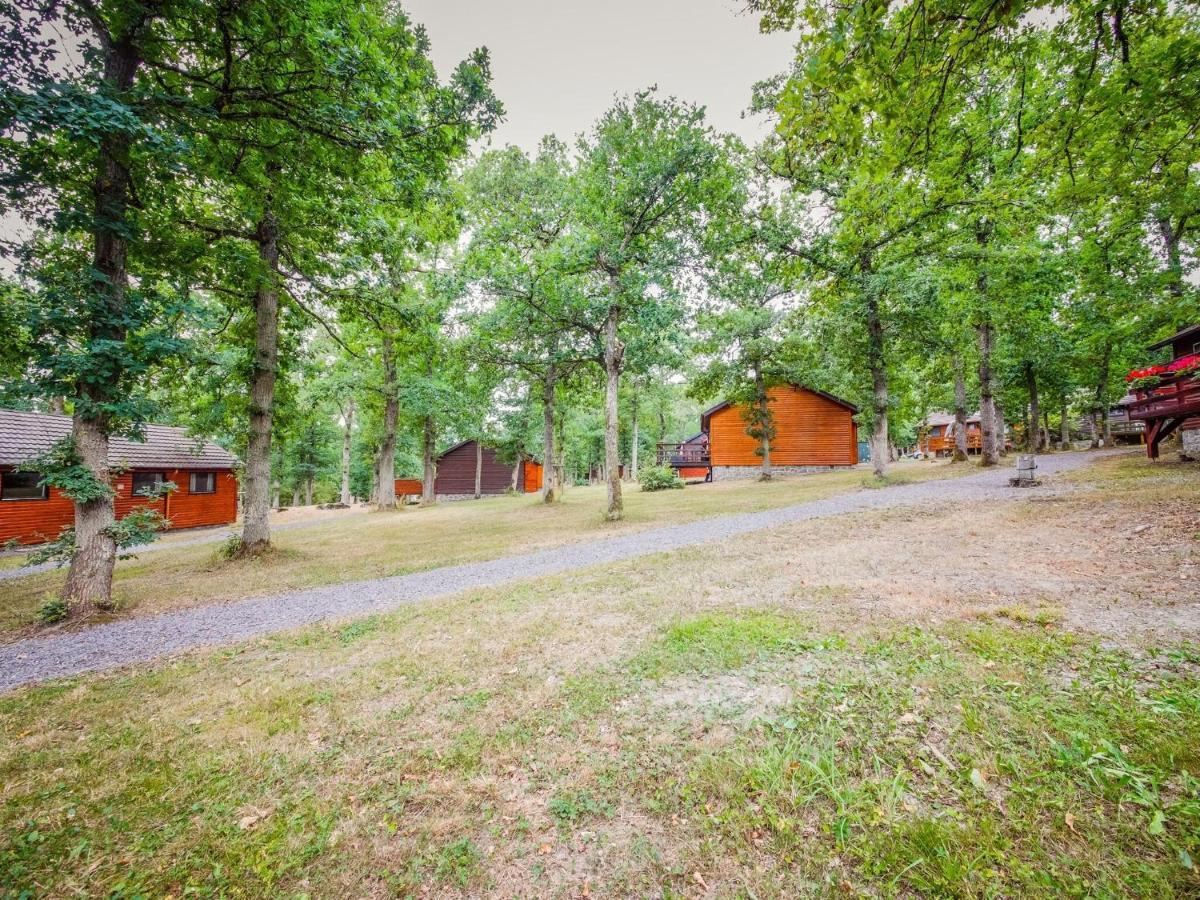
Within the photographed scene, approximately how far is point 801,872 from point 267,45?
35.3 feet

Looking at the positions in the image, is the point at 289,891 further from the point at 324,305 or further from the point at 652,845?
the point at 324,305

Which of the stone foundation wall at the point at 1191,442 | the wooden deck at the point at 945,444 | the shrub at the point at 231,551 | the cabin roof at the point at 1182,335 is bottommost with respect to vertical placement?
the shrub at the point at 231,551

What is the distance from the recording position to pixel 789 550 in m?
7.91

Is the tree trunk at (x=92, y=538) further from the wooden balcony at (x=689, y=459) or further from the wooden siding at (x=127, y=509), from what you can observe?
the wooden balcony at (x=689, y=459)

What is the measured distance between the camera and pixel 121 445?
60.5 feet

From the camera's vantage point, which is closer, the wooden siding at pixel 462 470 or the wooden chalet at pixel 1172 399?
the wooden chalet at pixel 1172 399

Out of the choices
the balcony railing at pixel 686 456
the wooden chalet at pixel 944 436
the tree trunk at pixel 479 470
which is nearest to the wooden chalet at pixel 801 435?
the balcony railing at pixel 686 456

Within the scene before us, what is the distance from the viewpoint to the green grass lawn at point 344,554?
802 centimetres

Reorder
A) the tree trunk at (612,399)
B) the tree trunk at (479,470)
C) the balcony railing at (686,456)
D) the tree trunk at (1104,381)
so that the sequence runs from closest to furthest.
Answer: the tree trunk at (612,399) < the tree trunk at (1104,381) < the tree trunk at (479,470) < the balcony railing at (686,456)

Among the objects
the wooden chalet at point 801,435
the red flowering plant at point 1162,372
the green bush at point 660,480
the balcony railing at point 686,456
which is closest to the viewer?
the red flowering plant at point 1162,372

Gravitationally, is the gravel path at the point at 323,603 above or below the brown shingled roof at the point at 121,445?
below

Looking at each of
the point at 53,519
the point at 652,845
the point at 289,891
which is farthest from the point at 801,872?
the point at 53,519

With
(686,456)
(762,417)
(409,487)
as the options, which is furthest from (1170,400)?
(409,487)

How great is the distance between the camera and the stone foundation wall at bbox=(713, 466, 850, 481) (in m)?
29.2
